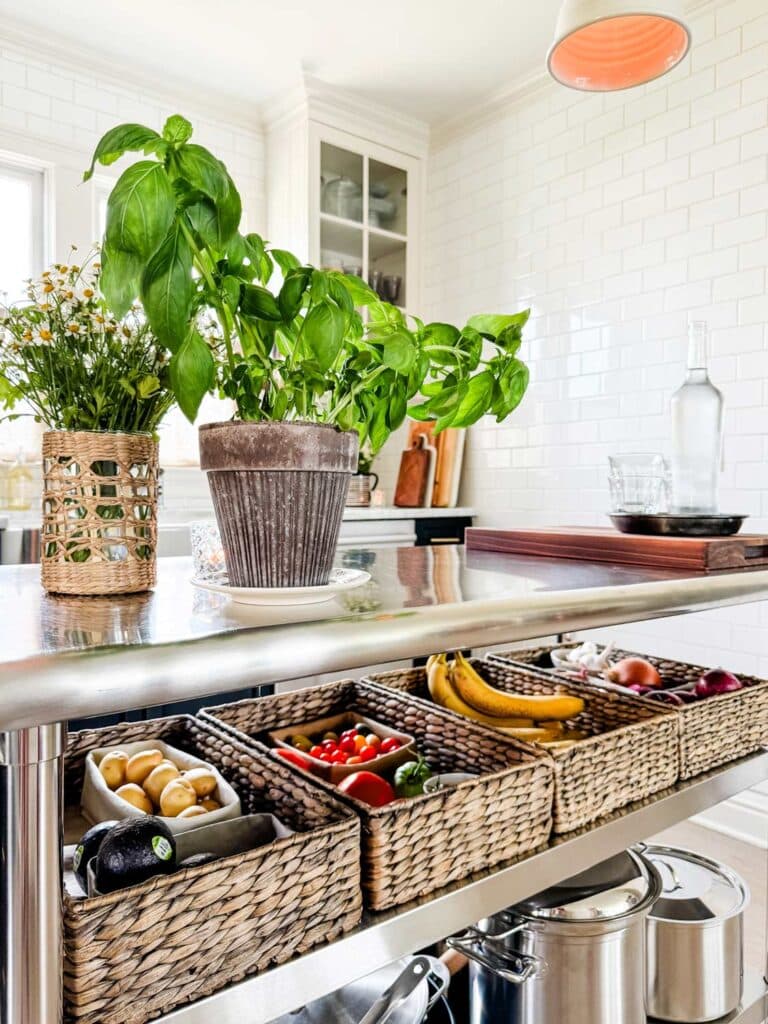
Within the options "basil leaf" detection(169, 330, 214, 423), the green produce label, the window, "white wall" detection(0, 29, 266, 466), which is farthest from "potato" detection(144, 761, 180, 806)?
the window

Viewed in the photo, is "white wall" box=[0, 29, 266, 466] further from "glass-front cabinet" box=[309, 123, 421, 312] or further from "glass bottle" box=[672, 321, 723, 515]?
"glass bottle" box=[672, 321, 723, 515]

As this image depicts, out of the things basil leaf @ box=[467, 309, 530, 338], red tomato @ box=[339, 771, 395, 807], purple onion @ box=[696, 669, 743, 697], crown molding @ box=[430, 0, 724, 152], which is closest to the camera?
basil leaf @ box=[467, 309, 530, 338]

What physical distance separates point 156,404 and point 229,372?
0.36 ft

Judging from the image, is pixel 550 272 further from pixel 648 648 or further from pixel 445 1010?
pixel 445 1010

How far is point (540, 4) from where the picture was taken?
3.12 meters

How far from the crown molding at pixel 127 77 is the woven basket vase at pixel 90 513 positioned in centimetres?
335

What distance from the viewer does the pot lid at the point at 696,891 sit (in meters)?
1.44

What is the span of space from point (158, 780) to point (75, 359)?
0.55 meters

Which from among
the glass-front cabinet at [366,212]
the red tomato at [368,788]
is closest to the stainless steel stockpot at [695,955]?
the red tomato at [368,788]

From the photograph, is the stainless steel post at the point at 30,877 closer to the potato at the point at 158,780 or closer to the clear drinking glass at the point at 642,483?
the potato at the point at 158,780

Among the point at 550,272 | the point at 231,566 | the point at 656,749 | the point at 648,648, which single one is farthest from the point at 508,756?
the point at 550,272

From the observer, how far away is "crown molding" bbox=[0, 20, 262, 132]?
3311 mm

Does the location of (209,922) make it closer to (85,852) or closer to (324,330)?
(85,852)

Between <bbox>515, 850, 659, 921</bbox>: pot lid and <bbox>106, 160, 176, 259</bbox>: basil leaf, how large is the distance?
1061 millimetres
